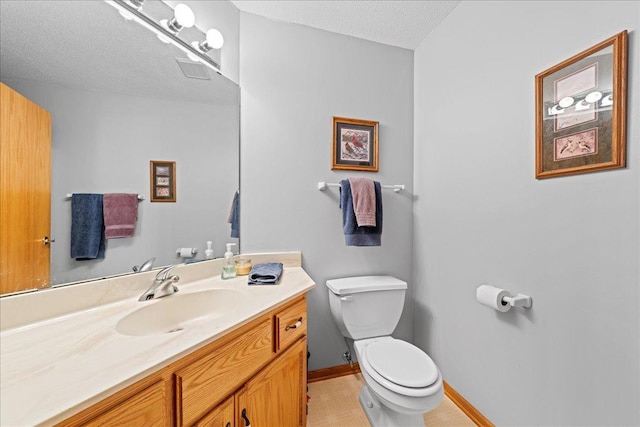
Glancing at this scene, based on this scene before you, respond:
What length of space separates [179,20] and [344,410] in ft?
7.39

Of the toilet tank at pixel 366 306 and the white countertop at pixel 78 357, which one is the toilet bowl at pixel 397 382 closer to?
the toilet tank at pixel 366 306

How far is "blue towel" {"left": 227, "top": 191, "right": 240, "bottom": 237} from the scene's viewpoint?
1.39 metres

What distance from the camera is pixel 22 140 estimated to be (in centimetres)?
76

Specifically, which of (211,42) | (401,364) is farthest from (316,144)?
(401,364)

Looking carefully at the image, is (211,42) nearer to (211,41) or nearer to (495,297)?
(211,41)

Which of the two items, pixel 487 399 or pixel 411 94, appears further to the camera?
pixel 411 94

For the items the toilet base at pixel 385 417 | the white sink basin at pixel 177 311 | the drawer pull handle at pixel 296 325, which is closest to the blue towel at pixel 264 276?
the white sink basin at pixel 177 311

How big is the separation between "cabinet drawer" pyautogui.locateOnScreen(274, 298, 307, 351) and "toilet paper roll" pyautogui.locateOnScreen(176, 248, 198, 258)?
618 mm

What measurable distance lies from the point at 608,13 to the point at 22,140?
80.1 inches

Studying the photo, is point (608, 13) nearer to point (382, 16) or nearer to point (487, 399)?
point (382, 16)

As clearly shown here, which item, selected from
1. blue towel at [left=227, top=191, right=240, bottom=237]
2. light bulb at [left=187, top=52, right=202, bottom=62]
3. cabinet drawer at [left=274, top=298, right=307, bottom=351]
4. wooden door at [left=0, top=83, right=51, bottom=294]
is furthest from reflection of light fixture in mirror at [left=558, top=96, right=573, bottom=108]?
wooden door at [left=0, top=83, right=51, bottom=294]

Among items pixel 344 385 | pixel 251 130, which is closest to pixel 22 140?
pixel 251 130

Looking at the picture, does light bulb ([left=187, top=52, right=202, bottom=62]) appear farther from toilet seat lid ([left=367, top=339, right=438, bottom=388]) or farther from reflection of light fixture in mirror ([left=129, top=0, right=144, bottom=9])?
toilet seat lid ([left=367, top=339, right=438, bottom=388])

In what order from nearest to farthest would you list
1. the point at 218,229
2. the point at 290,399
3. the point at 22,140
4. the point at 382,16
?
the point at 22,140
the point at 290,399
the point at 218,229
the point at 382,16
